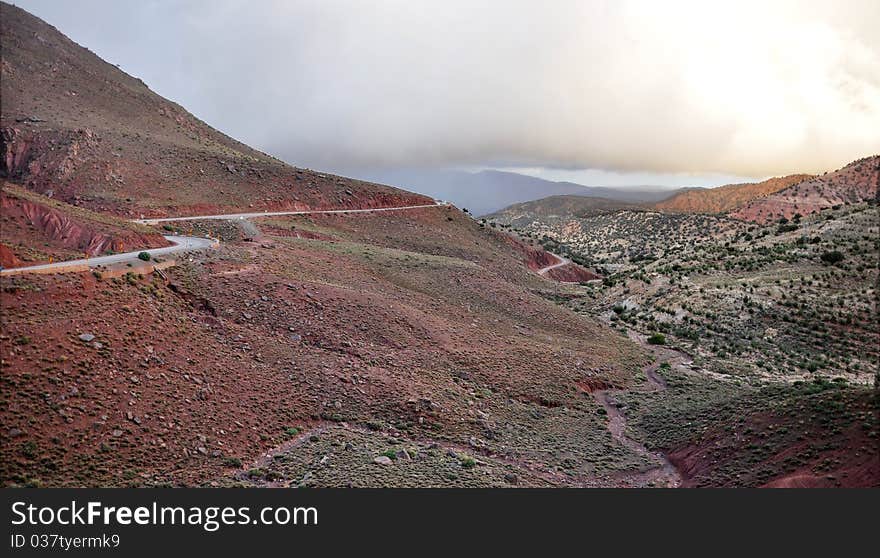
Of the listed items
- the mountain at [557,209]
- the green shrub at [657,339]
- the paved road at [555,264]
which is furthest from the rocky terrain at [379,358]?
the mountain at [557,209]

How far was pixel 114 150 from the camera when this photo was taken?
55.2 m

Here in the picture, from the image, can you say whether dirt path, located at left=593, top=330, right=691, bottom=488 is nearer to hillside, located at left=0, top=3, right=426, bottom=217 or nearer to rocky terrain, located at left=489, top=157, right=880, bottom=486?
rocky terrain, located at left=489, top=157, right=880, bottom=486

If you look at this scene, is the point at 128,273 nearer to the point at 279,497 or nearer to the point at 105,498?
the point at 105,498

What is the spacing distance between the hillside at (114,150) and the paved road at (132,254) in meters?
13.6

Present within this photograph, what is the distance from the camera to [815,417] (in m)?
18.2

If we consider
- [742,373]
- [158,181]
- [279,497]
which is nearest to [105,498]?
[279,497]

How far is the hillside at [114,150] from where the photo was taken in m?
50.1

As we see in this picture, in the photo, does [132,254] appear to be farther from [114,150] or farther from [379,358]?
[114,150]

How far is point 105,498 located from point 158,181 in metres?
48.4

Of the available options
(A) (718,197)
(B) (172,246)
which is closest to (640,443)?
(B) (172,246)

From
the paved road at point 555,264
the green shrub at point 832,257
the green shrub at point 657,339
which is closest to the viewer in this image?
the green shrub at point 657,339

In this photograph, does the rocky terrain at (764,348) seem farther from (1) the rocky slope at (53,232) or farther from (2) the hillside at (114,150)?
(2) the hillside at (114,150)

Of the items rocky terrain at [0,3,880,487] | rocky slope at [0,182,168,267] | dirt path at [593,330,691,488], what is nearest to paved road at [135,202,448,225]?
rocky terrain at [0,3,880,487]

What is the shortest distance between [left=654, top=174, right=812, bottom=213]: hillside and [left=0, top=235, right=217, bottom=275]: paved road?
16103 centimetres
